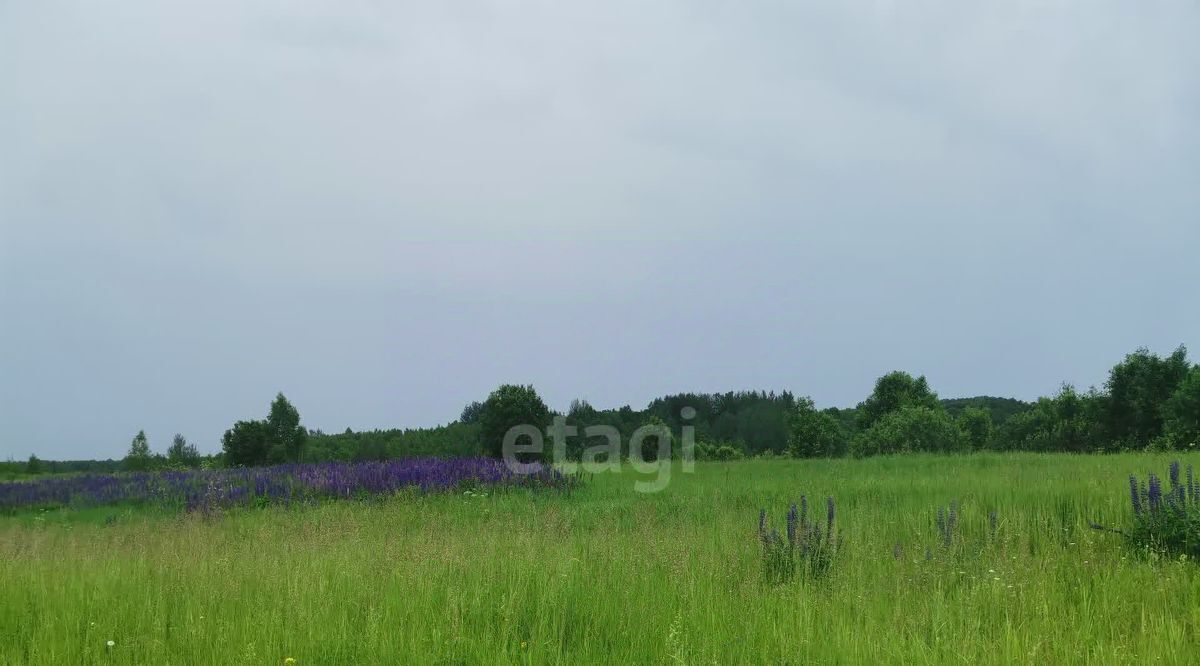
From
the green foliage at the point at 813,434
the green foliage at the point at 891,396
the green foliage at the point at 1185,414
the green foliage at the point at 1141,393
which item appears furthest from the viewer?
the green foliage at the point at 891,396

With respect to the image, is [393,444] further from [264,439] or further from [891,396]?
[891,396]

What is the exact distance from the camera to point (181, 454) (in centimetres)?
3366

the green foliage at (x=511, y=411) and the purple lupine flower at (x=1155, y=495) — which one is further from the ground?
the green foliage at (x=511, y=411)

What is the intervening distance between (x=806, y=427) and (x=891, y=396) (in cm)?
1151

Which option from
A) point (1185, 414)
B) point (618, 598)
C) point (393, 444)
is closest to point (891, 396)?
point (1185, 414)

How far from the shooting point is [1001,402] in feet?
233

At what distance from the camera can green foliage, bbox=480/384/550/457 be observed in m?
21.7

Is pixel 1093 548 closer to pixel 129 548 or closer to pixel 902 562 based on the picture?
pixel 902 562

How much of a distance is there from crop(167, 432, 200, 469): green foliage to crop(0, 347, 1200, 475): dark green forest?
45 millimetres

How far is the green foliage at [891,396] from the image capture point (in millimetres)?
47938

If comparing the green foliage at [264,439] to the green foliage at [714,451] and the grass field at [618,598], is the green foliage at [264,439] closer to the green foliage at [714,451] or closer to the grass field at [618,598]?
the grass field at [618,598]
